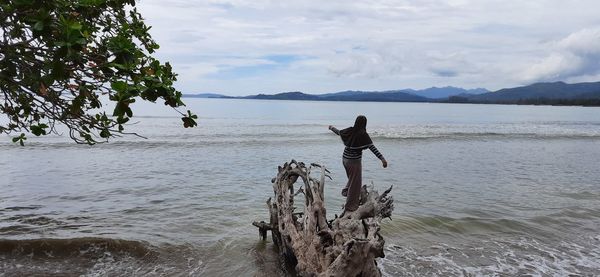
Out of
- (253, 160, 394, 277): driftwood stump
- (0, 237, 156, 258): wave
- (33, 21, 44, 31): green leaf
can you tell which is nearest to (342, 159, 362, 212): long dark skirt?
(253, 160, 394, 277): driftwood stump

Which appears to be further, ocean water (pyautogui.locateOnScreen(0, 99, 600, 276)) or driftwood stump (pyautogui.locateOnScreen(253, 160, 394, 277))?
ocean water (pyautogui.locateOnScreen(0, 99, 600, 276))

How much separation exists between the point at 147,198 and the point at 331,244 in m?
8.63

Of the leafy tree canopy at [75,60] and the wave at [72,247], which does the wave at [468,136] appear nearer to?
the wave at [72,247]

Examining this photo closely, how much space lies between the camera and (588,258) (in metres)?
8.80

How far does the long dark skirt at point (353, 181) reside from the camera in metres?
8.47

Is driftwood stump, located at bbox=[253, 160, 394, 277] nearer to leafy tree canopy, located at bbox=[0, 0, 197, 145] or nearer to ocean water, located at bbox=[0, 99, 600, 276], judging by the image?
ocean water, located at bbox=[0, 99, 600, 276]

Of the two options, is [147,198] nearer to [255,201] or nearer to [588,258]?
[255,201]

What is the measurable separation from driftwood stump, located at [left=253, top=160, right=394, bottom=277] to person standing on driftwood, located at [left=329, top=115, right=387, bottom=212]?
0.34m

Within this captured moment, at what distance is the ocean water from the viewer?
8297 mm

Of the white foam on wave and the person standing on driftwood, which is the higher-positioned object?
the person standing on driftwood

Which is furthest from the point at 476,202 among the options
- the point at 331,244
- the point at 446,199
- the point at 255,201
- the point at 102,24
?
the point at 102,24

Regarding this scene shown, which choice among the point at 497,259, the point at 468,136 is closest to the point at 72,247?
the point at 497,259

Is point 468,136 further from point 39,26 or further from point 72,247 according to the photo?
point 39,26

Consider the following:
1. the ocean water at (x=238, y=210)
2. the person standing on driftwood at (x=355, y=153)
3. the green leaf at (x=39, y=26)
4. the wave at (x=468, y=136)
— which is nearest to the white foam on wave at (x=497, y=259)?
the ocean water at (x=238, y=210)
